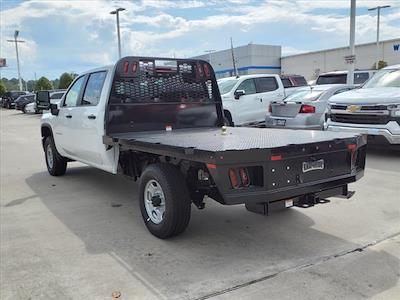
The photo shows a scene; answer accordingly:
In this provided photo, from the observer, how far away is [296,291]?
11.5ft

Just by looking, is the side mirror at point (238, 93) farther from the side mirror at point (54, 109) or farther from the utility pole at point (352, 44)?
the side mirror at point (54, 109)

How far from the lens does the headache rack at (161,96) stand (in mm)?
6051

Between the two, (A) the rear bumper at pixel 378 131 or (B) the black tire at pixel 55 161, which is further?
(A) the rear bumper at pixel 378 131

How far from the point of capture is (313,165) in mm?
4355

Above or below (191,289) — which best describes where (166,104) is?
above

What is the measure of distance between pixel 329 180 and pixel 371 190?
2.45 metres

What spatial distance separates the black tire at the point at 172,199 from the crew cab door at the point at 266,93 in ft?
30.7

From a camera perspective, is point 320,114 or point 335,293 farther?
point 320,114

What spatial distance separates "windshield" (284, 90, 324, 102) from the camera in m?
11.3

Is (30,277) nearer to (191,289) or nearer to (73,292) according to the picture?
(73,292)

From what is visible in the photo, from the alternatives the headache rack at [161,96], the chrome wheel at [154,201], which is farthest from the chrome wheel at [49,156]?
the chrome wheel at [154,201]

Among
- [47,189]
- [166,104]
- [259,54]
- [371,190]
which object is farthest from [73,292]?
[259,54]

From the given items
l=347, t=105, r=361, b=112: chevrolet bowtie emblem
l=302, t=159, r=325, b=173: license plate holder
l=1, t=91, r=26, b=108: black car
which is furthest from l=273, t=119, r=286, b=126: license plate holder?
l=1, t=91, r=26, b=108: black car

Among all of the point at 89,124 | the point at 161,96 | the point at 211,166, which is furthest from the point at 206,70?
the point at 211,166
